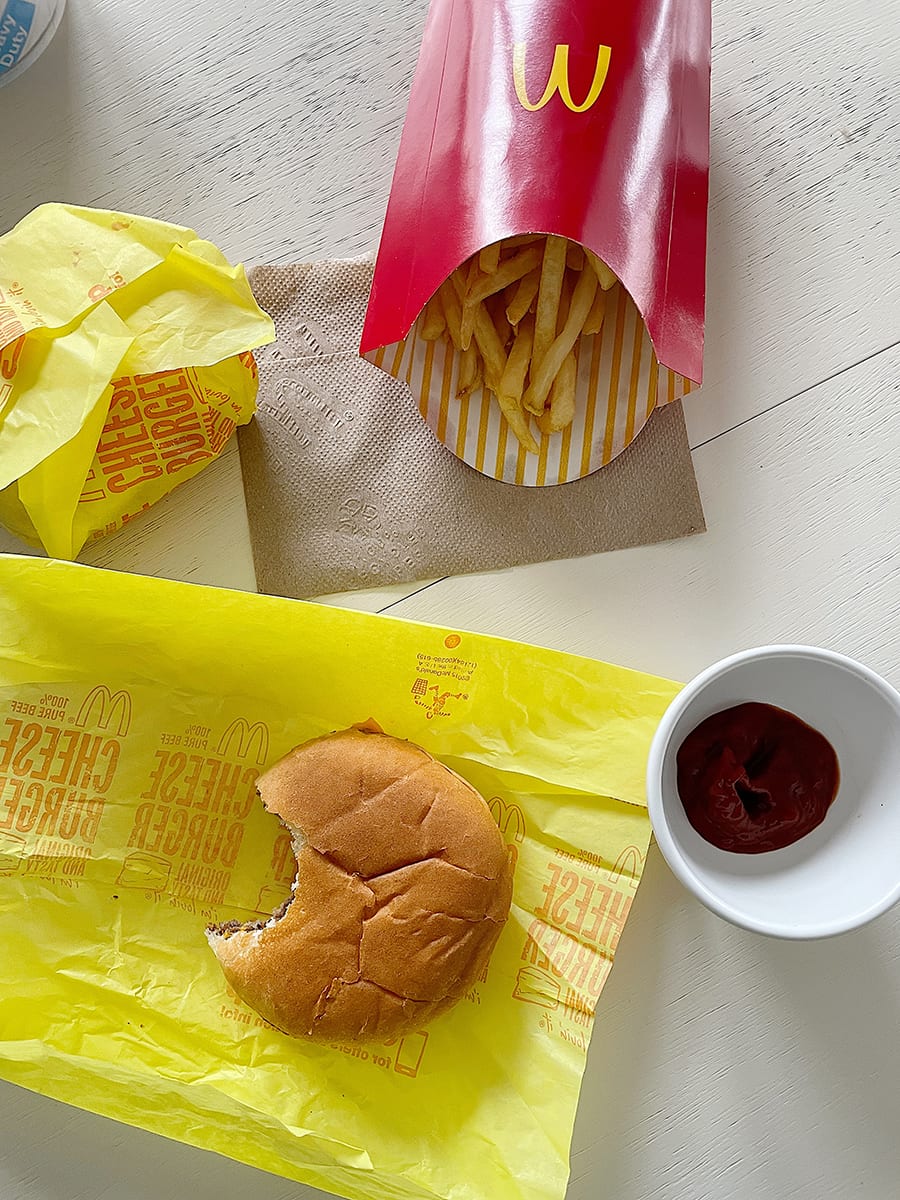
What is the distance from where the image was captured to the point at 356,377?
112 centimetres

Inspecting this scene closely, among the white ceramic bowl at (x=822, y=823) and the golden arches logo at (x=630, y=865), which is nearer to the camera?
the white ceramic bowl at (x=822, y=823)

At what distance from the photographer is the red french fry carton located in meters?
0.90

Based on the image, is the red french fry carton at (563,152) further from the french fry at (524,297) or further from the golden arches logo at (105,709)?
the golden arches logo at (105,709)

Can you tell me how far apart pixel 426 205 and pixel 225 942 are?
0.74 m

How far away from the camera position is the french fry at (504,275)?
991 mm

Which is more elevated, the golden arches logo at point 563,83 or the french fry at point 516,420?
the golden arches logo at point 563,83

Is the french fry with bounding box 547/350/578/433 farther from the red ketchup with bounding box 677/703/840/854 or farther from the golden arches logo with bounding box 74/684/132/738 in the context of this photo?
the golden arches logo with bounding box 74/684/132/738

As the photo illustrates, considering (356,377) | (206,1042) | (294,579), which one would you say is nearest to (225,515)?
(294,579)

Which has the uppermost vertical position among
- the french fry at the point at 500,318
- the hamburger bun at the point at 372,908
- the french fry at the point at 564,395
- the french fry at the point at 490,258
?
the french fry at the point at 490,258

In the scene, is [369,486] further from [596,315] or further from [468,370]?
[596,315]

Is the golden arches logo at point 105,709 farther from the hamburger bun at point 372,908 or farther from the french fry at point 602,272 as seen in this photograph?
the french fry at point 602,272

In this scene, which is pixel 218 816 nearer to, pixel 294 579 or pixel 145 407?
pixel 294 579

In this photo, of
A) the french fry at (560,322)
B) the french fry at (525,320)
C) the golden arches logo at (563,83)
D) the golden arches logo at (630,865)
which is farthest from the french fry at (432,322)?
the golden arches logo at (630,865)

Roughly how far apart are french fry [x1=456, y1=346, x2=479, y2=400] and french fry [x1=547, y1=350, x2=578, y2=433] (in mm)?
88
